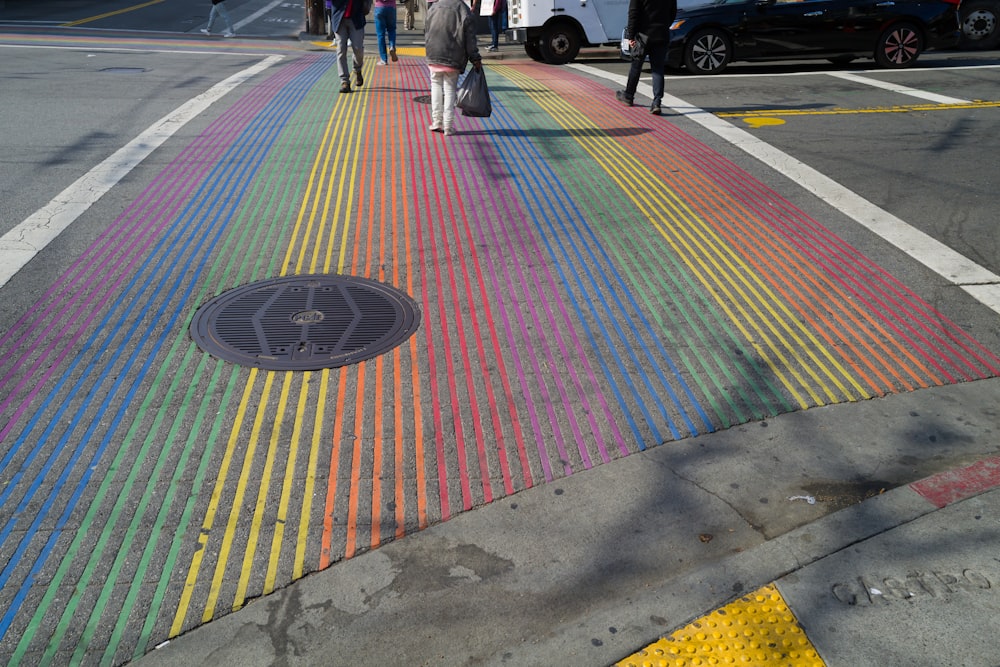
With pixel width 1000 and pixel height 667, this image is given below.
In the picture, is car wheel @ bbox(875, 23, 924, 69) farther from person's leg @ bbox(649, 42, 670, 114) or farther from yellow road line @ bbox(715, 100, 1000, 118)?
person's leg @ bbox(649, 42, 670, 114)

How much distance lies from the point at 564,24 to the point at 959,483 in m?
15.2

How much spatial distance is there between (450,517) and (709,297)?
3074 millimetres

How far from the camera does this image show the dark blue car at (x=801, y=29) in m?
15.1

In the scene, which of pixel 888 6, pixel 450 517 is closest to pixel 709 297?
pixel 450 517

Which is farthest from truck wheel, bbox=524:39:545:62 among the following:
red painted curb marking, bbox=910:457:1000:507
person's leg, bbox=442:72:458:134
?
red painted curb marking, bbox=910:457:1000:507

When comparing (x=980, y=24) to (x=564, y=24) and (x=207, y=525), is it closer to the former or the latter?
(x=564, y=24)

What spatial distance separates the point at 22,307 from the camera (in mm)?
5969

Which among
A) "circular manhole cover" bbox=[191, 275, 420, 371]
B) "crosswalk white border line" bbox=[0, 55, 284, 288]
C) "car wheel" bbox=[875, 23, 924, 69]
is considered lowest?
"circular manhole cover" bbox=[191, 275, 420, 371]

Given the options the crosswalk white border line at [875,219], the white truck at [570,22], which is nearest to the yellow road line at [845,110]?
the crosswalk white border line at [875,219]

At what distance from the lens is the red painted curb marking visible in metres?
4.12

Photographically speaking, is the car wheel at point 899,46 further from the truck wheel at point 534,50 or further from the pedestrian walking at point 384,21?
the pedestrian walking at point 384,21

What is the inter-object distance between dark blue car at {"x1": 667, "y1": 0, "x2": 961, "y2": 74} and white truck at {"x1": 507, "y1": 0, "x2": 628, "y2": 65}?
6.89 ft

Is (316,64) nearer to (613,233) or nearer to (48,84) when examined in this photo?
(48,84)

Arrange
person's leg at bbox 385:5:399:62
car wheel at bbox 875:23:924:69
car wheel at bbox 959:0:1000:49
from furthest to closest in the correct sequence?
1. car wheel at bbox 959:0:1000:49
2. person's leg at bbox 385:5:399:62
3. car wheel at bbox 875:23:924:69
